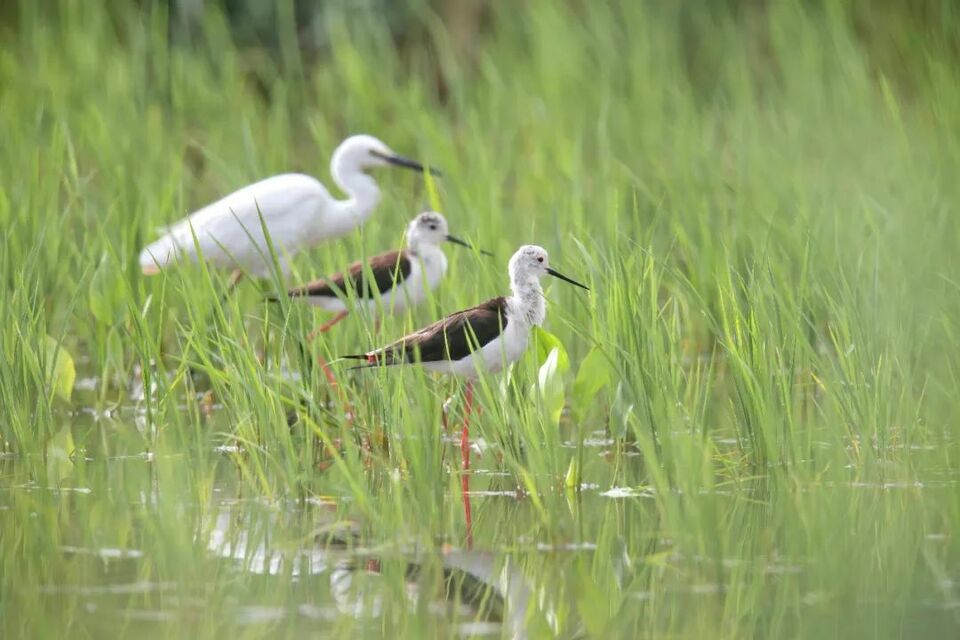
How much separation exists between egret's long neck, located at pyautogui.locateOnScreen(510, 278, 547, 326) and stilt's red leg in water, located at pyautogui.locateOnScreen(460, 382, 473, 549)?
334 mm

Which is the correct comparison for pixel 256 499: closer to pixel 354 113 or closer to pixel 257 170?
pixel 257 170

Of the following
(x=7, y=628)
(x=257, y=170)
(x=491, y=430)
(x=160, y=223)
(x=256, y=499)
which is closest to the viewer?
Answer: (x=7, y=628)

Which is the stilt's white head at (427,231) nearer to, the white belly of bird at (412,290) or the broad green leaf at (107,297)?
the white belly of bird at (412,290)

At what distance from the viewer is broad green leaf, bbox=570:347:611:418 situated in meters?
5.45

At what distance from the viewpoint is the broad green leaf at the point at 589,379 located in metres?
5.45

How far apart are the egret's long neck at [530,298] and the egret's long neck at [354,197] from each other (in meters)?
2.19

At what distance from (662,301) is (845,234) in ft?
4.58

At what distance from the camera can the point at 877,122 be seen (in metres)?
8.88

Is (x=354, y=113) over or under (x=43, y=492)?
over

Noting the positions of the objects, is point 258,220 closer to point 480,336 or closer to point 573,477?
point 480,336

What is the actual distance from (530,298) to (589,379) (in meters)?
0.41

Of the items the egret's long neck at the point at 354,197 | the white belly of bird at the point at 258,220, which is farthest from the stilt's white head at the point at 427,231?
the egret's long neck at the point at 354,197

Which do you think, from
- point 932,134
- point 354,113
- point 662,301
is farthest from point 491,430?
point 354,113

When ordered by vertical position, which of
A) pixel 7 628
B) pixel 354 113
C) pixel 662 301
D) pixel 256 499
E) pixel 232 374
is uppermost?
pixel 354 113
